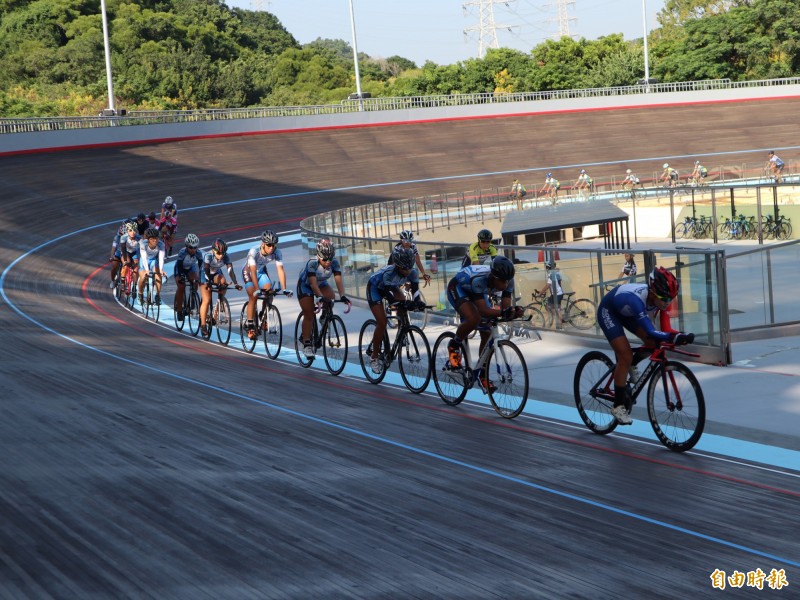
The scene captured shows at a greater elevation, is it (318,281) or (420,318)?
(318,281)

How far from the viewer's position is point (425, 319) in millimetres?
15141

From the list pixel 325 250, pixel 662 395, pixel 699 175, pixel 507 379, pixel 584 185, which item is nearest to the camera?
pixel 662 395

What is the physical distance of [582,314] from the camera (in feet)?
42.9

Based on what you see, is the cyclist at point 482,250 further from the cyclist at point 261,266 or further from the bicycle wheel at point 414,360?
the cyclist at point 261,266

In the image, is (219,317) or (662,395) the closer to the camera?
(662,395)

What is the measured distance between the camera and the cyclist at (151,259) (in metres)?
16.7

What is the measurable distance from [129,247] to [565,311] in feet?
30.2

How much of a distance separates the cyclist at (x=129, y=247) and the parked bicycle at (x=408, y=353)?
892 cm

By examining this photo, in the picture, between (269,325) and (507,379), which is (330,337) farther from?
(507,379)

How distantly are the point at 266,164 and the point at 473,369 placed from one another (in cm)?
3657

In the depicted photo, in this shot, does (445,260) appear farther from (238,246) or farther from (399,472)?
(238,246)

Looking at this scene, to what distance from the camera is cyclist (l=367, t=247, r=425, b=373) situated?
9.63m

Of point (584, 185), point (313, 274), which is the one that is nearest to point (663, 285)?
point (313, 274)

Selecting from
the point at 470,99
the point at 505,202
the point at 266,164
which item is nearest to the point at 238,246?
the point at 505,202
